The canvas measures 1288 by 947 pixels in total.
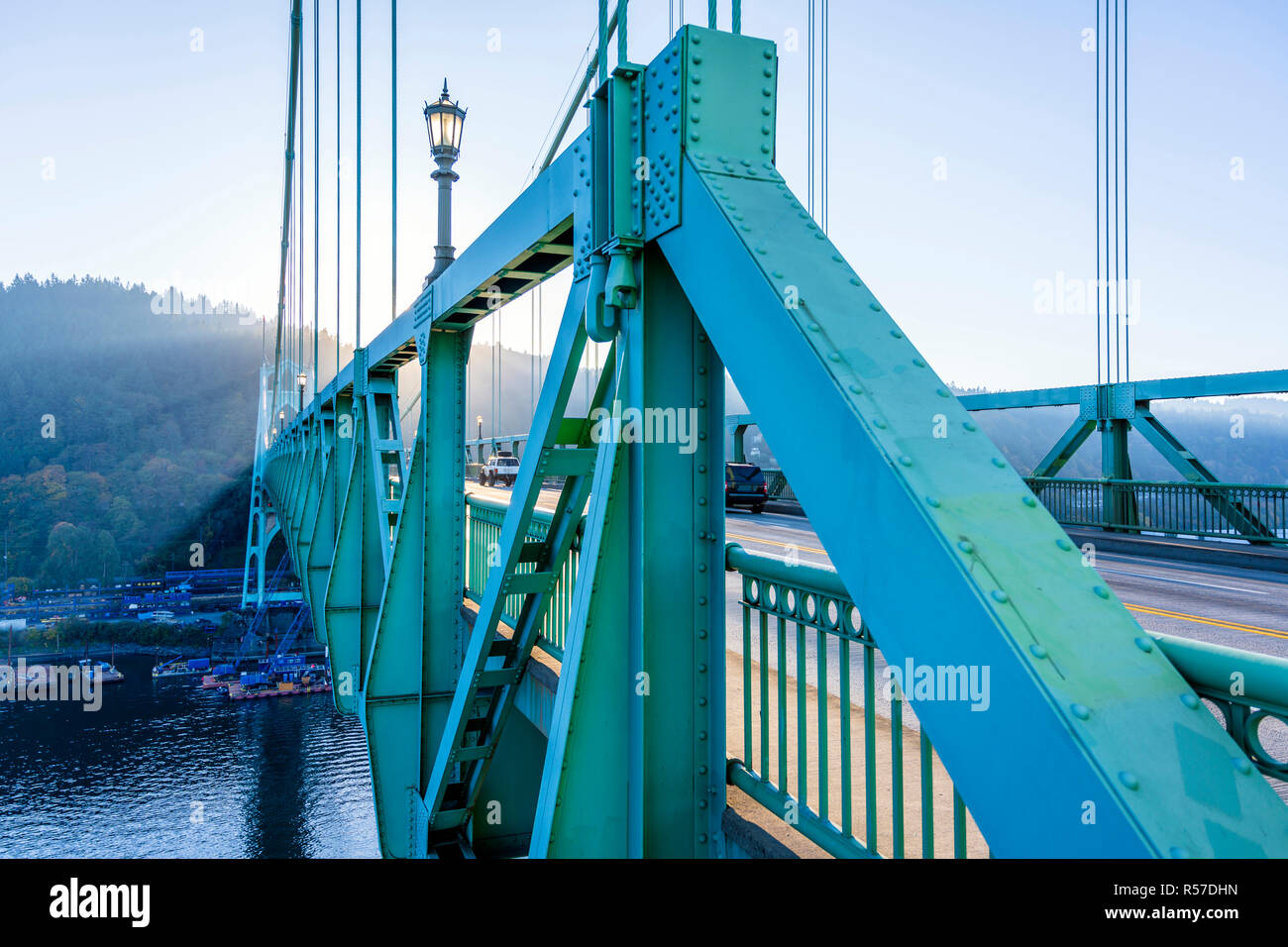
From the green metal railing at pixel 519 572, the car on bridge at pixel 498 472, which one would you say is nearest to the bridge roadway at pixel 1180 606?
the green metal railing at pixel 519 572

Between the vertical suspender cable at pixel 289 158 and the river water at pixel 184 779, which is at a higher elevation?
the vertical suspender cable at pixel 289 158

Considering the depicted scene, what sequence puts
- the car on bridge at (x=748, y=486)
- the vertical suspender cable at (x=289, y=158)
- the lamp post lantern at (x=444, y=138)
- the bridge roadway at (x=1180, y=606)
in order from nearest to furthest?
the bridge roadway at (x=1180, y=606)
the lamp post lantern at (x=444, y=138)
the car on bridge at (x=748, y=486)
the vertical suspender cable at (x=289, y=158)

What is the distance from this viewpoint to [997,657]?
144cm

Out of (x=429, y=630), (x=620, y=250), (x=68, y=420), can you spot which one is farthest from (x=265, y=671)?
(x=68, y=420)

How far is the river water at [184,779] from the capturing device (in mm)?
29141

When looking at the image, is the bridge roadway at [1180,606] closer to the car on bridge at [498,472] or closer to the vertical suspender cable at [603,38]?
the vertical suspender cable at [603,38]

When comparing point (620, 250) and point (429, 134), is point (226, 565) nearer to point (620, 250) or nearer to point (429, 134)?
point (429, 134)

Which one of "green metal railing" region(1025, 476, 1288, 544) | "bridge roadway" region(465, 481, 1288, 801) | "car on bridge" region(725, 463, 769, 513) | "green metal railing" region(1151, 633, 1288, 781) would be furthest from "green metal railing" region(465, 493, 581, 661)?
"car on bridge" region(725, 463, 769, 513)

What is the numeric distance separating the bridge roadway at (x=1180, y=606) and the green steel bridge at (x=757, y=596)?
30 centimetres

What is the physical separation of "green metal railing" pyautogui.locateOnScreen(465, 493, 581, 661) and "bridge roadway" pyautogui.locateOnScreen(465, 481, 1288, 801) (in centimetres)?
43

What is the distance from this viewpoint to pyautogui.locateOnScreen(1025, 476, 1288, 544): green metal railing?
13086mm

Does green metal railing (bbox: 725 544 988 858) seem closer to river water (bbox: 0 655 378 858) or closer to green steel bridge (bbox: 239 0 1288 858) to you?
green steel bridge (bbox: 239 0 1288 858)
